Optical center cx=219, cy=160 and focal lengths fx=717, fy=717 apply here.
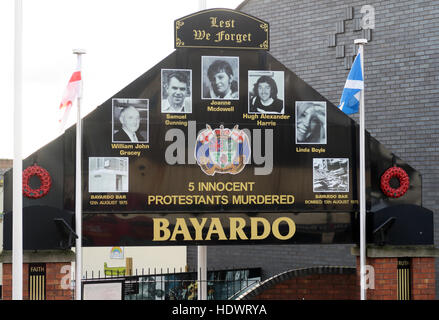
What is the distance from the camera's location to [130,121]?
505 inches

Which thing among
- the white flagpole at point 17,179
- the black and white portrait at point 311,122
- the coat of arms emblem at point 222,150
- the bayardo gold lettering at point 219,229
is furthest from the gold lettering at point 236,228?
the white flagpole at point 17,179

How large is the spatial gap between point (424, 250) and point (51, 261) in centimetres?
670

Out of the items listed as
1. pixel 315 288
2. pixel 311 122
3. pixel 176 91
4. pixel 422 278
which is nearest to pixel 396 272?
pixel 422 278

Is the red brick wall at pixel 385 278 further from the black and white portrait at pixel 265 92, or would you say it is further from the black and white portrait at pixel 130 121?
the black and white portrait at pixel 130 121

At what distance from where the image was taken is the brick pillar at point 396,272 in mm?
12984

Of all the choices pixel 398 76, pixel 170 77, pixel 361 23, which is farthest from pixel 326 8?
pixel 170 77

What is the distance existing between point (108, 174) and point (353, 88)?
185 inches

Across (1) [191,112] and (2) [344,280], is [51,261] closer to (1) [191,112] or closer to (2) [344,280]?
(1) [191,112]

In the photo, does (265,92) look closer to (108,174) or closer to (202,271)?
(108,174)

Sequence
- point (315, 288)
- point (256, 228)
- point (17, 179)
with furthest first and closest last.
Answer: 1. point (315, 288)
2. point (256, 228)
3. point (17, 179)

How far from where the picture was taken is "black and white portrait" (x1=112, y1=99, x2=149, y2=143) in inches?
504

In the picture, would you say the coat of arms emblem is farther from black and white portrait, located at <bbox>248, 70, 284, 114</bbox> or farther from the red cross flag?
the red cross flag

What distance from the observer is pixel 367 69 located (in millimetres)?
18375

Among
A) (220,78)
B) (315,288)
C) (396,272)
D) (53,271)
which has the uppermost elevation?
(220,78)
